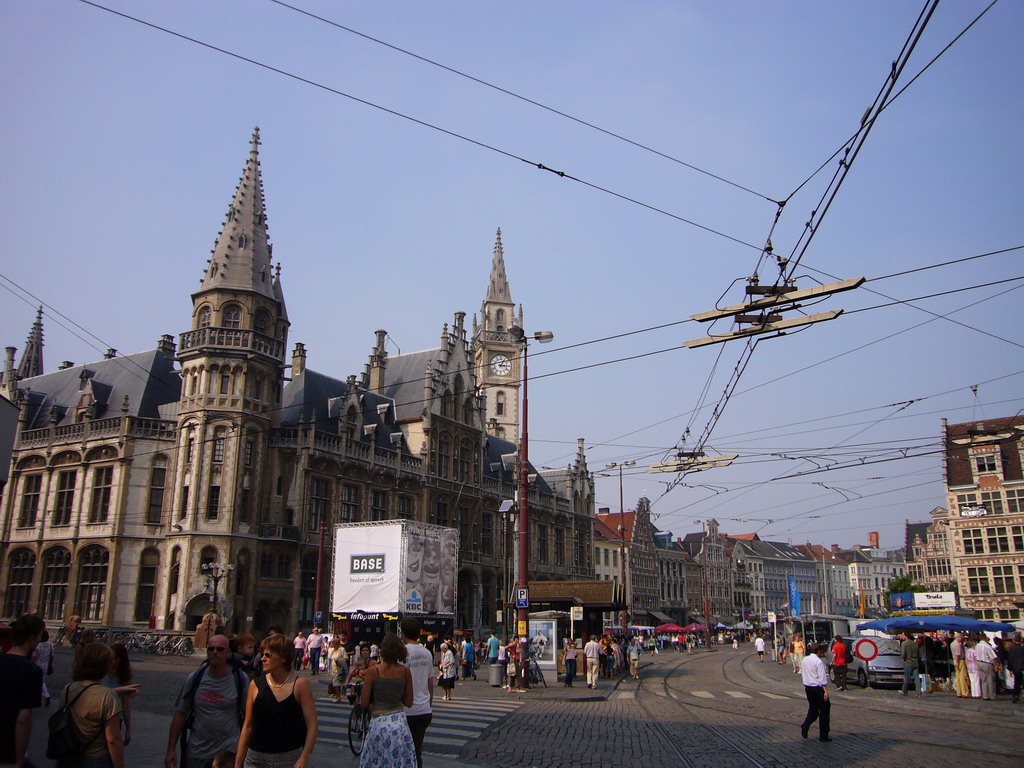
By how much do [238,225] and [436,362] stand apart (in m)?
16.1

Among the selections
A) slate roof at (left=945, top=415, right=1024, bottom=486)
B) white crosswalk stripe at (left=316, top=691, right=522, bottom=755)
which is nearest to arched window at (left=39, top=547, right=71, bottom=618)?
white crosswalk stripe at (left=316, top=691, right=522, bottom=755)

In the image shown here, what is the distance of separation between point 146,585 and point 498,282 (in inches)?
2035

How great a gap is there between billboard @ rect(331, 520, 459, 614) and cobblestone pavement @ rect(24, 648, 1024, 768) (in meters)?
6.77

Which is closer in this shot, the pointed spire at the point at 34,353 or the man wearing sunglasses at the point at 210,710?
the man wearing sunglasses at the point at 210,710

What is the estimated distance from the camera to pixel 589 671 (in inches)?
982

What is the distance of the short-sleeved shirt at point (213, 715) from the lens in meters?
6.57

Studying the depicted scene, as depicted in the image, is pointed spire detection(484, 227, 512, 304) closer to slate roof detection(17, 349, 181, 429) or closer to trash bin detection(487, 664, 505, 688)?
slate roof detection(17, 349, 181, 429)

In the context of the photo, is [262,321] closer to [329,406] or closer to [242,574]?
[329,406]

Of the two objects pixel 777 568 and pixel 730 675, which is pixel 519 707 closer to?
pixel 730 675

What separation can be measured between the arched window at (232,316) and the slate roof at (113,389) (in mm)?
6231

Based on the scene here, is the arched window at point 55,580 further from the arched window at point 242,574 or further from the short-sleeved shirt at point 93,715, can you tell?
the short-sleeved shirt at point 93,715

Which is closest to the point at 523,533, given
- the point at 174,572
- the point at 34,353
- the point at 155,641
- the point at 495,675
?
the point at 495,675

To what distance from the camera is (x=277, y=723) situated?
5930 mm

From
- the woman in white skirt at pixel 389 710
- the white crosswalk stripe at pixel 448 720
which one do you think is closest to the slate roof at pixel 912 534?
the white crosswalk stripe at pixel 448 720
